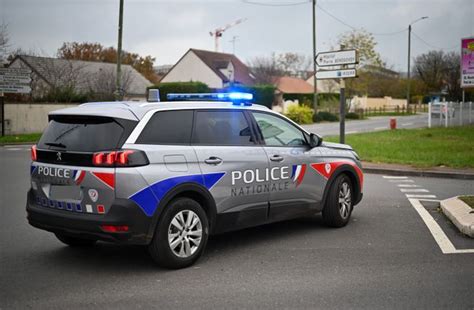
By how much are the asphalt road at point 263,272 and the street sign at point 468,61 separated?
3622mm

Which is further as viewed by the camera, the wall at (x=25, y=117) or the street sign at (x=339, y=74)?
the wall at (x=25, y=117)

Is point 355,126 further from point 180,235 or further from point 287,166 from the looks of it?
point 180,235

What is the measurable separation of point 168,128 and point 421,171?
30.6ft

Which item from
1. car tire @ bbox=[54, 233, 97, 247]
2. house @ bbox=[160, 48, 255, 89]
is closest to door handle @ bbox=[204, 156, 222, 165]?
car tire @ bbox=[54, 233, 97, 247]

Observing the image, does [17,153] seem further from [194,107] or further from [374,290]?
[374,290]

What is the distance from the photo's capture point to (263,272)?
17.4ft

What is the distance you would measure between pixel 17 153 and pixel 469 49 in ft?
48.8

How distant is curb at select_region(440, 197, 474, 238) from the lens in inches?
269

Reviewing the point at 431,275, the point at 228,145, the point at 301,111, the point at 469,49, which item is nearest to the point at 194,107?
the point at 228,145

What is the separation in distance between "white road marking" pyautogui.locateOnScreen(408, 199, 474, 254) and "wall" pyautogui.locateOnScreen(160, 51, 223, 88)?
53557 mm

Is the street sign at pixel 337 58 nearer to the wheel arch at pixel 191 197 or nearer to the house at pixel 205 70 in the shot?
the wheel arch at pixel 191 197

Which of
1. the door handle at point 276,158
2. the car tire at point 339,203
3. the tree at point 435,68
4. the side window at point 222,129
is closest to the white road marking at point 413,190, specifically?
the car tire at point 339,203

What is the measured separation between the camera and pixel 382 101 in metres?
82.2

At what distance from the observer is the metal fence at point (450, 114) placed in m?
32.8
